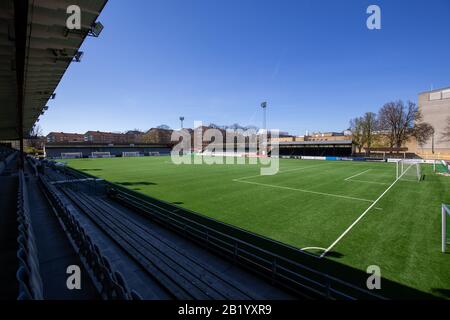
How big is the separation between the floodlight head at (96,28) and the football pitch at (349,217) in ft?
30.3

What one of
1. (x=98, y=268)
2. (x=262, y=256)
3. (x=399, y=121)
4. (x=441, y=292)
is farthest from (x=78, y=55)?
(x=399, y=121)

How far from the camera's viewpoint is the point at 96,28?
5.55 meters

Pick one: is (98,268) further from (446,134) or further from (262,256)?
(446,134)

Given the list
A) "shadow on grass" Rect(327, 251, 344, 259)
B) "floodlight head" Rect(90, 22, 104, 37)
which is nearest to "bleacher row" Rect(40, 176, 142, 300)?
"floodlight head" Rect(90, 22, 104, 37)

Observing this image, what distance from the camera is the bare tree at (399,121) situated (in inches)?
2330

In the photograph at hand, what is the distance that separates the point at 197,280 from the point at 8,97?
614 inches

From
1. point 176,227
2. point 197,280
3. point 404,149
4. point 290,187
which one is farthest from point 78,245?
point 404,149

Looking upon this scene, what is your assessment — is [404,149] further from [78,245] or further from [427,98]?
[78,245]

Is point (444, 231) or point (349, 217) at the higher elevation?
point (444, 231)

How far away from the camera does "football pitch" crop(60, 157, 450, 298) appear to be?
7555mm

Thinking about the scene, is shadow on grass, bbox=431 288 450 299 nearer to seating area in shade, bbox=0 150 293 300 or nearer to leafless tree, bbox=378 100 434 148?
seating area in shade, bbox=0 150 293 300

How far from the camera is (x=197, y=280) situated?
5.62 metres

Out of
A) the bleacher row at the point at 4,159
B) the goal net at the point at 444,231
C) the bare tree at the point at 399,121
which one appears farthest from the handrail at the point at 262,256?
the bare tree at the point at 399,121

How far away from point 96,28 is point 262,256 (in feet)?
27.7
